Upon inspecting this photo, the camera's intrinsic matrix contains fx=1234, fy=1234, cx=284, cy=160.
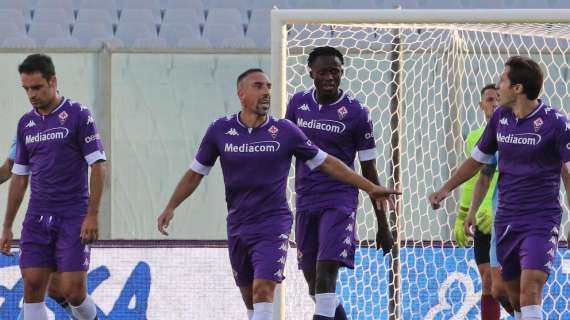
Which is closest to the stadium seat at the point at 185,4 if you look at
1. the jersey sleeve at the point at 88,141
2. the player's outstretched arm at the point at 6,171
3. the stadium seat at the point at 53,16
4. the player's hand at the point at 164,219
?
the stadium seat at the point at 53,16

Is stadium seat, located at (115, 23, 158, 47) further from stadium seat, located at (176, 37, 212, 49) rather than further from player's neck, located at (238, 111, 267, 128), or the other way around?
player's neck, located at (238, 111, 267, 128)

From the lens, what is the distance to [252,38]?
41.6ft

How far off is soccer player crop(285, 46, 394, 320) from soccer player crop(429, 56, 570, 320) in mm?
634

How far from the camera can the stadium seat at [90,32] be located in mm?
12508

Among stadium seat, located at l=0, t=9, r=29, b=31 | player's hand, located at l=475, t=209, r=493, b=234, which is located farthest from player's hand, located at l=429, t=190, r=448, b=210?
stadium seat, located at l=0, t=9, r=29, b=31

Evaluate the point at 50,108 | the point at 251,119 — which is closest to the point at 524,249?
the point at 251,119

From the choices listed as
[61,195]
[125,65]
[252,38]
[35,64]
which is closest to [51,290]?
[61,195]

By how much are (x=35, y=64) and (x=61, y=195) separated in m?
0.80

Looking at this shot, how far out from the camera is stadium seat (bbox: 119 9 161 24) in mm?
12773

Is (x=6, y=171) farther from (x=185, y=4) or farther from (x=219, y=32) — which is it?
(x=185, y=4)

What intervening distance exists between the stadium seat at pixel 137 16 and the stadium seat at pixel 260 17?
39.1 inches

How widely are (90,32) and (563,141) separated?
22.2ft

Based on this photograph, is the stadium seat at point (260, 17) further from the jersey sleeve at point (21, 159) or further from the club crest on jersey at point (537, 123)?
the club crest on jersey at point (537, 123)

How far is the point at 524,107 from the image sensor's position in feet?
23.4
